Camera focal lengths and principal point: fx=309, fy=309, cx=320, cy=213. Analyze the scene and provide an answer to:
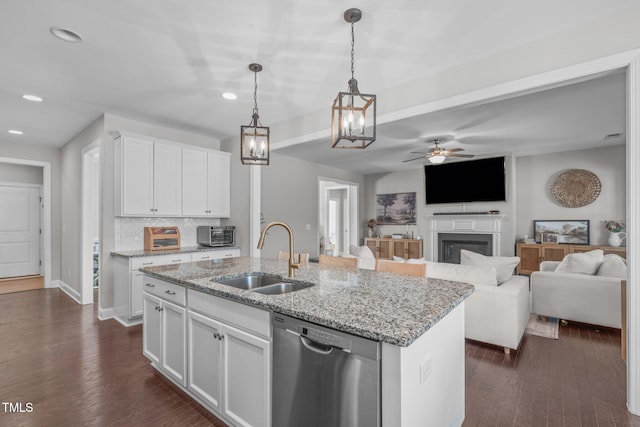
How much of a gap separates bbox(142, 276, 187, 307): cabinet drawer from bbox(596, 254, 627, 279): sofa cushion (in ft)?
14.4

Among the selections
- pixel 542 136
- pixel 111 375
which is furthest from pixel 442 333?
pixel 542 136

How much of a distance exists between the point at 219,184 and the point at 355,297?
3799mm

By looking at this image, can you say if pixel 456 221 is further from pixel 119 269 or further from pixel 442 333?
pixel 119 269

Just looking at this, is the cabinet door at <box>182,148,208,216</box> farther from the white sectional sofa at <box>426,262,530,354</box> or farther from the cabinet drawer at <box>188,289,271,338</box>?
the white sectional sofa at <box>426,262,530,354</box>

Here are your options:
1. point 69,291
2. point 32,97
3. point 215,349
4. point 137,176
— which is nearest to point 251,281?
point 215,349

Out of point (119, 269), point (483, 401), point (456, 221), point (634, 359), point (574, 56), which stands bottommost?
point (483, 401)

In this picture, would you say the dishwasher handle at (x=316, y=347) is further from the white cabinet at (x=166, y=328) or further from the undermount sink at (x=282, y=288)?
the white cabinet at (x=166, y=328)

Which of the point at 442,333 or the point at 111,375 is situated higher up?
the point at 442,333

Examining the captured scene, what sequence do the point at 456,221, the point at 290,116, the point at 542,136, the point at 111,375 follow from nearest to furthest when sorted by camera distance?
the point at 111,375 < the point at 290,116 < the point at 542,136 < the point at 456,221

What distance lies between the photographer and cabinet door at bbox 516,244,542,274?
5.91m

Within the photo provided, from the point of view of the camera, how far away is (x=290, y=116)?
410 centimetres

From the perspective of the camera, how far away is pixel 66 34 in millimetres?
2270

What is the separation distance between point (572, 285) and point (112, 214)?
560 centimetres

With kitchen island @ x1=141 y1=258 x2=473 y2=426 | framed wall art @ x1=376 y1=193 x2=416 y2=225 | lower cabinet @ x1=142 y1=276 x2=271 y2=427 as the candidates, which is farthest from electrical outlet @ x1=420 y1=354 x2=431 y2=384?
framed wall art @ x1=376 y1=193 x2=416 y2=225
